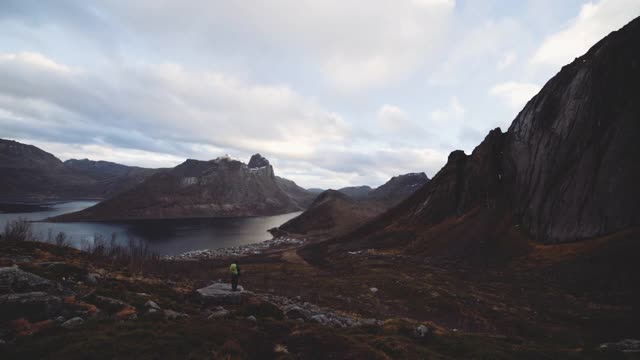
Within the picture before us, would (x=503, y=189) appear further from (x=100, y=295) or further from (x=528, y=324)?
(x=100, y=295)

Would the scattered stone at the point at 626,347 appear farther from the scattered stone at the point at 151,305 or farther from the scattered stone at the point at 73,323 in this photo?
the scattered stone at the point at 73,323

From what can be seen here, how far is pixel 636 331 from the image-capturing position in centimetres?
4725

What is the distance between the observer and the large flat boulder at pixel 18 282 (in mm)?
22809

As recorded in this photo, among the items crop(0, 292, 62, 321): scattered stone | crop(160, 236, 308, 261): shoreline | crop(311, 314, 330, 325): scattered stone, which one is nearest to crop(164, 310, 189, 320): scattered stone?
crop(0, 292, 62, 321): scattered stone

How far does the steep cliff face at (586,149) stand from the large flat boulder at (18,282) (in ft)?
363

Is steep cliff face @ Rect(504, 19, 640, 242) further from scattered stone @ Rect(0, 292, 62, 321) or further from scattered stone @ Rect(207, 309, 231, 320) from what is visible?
scattered stone @ Rect(0, 292, 62, 321)

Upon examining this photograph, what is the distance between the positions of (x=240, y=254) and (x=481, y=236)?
9543 cm

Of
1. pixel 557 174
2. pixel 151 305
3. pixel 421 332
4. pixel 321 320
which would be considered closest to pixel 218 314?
Result: pixel 151 305

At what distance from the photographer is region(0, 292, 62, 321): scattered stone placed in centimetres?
2000

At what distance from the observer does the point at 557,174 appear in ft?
358

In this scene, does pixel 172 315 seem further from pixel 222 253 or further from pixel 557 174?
pixel 222 253

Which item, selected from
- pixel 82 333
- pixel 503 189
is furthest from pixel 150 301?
pixel 503 189

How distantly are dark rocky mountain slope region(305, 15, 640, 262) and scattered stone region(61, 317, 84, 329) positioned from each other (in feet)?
345

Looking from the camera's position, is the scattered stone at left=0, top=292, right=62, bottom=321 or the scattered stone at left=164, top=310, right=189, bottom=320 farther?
the scattered stone at left=164, top=310, right=189, bottom=320
